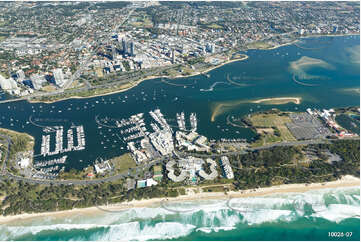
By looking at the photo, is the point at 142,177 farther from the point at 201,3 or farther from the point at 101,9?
the point at 201,3

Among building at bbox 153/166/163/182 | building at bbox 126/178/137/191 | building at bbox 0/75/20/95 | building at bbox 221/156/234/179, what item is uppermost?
building at bbox 0/75/20/95

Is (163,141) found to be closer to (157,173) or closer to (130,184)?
(157,173)

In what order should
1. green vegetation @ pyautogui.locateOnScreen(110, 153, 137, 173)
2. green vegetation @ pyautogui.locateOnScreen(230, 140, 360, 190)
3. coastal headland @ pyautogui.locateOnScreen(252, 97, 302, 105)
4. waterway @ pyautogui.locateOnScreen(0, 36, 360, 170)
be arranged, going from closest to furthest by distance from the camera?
green vegetation @ pyautogui.locateOnScreen(230, 140, 360, 190), green vegetation @ pyautogui.locateOnScreen(110, 153, 137, 173), waterway @ pyautogui.locateOnScreen(0, 36, 360, 170), coastal headland @ pyautogui.locateOnScreen(252, 97, 302, 105)

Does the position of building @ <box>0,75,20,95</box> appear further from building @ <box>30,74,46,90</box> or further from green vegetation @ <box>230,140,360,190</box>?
green vegetation @ <box>230,140,360,190</box>

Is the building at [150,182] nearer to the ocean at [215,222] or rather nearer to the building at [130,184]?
the building at [130,184]

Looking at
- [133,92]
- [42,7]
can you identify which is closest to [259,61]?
[133,92]

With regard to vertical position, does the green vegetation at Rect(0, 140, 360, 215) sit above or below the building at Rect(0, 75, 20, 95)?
below

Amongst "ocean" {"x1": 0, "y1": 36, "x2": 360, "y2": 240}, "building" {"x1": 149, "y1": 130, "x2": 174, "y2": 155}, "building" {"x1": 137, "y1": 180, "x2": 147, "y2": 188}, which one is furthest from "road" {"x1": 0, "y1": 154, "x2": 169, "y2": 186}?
"building" {"x1": 149, "y1": 130, "x2": 174, "y2": 155}
